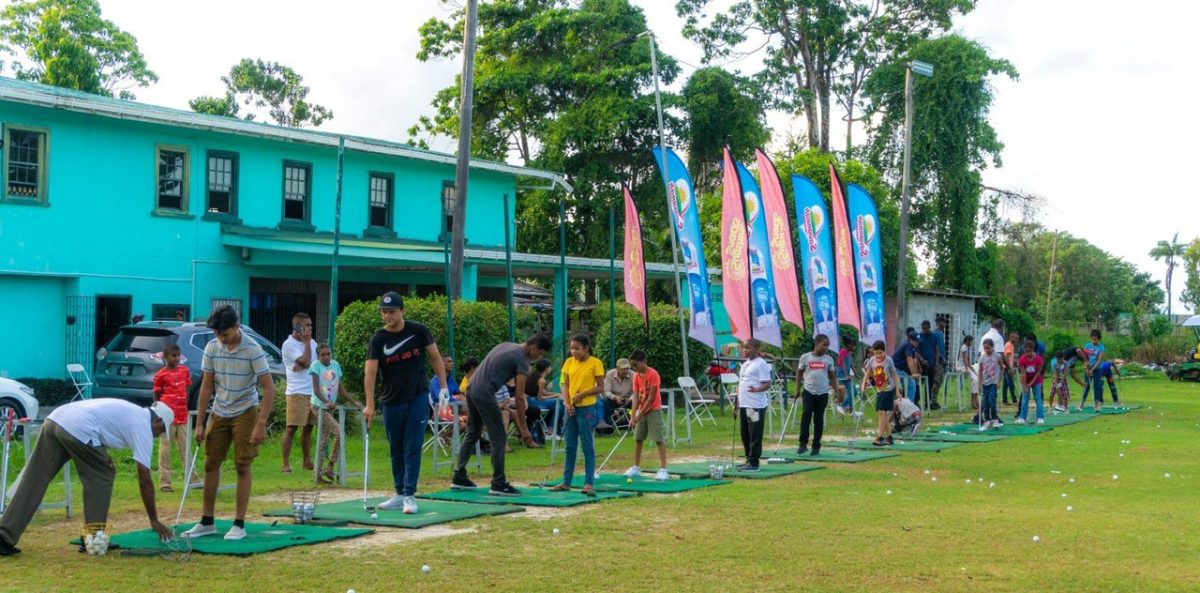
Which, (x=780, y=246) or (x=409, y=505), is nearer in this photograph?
(x=409, y=505)

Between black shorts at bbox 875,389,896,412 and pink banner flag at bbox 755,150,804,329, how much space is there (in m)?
3.14

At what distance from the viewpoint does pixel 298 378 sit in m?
15.4

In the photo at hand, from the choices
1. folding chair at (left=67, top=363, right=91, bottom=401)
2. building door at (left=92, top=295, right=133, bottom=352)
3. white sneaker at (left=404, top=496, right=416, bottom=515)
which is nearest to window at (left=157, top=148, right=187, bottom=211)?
building door at (left=92, top=295, right=133, bottom=352)

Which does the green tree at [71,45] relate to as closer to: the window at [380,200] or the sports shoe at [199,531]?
the window at [380,200]

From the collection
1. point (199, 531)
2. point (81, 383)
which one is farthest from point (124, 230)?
point (199, 531)

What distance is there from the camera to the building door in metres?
25.5

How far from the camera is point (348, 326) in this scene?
21172 millimetres

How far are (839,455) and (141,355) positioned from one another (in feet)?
36.2

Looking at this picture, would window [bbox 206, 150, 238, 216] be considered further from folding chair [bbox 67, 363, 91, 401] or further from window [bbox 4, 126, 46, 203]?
folding chair [bbox 67, 363, 91, 401]

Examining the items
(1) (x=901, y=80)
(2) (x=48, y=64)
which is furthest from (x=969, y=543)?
(2) (x=48, y=64)

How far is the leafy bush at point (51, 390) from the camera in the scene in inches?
953

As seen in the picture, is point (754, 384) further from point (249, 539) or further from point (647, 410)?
point (249, 539)

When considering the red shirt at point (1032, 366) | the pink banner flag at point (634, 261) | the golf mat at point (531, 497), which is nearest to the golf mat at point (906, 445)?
the pink banner flag at point (634, 261)

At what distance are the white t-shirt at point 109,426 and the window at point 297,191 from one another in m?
19.9
